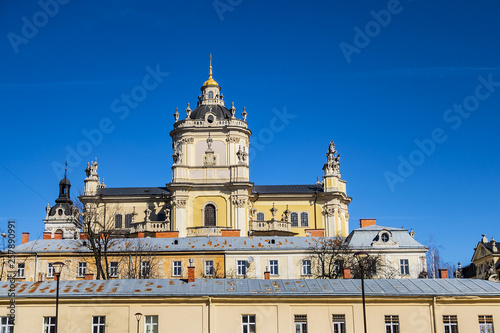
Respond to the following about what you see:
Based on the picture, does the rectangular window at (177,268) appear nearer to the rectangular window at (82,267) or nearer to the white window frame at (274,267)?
the white window frame at (274,267)

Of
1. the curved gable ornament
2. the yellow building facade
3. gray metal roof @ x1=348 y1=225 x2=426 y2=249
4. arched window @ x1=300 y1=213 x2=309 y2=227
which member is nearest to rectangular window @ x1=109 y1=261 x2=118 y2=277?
gray metal roof @ x1=348 y1=225 x2=426 y2=249

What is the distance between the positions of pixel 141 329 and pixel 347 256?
2700 cm

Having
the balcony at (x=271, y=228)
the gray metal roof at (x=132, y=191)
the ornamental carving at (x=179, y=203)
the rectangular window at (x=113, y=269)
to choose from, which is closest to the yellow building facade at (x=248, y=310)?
the rectangular window at (x=113, y=269)

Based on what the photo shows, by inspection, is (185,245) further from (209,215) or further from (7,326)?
(7,326)

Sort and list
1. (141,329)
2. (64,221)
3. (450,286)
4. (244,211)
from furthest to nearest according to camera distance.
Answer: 1. (64,221)
2. (244,211)
3. (450,286)
4. (141,329)

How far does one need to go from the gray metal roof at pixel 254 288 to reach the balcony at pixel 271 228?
41.3m

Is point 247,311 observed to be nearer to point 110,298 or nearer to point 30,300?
point 110,298

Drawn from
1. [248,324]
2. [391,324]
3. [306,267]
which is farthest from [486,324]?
[306,267]

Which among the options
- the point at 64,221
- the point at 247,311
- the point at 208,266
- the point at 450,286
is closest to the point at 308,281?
the point at 247,311

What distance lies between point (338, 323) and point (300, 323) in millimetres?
1936

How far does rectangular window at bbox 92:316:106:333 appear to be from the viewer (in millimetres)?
36688

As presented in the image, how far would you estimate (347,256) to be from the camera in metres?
60.0

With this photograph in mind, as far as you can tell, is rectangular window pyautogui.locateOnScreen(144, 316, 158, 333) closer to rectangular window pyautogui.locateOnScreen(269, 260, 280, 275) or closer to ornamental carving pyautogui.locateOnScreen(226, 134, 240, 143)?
rectangular window pyautogui.locateOnScreen(269, 260, 280, 275)

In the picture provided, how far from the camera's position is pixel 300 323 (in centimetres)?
3700
